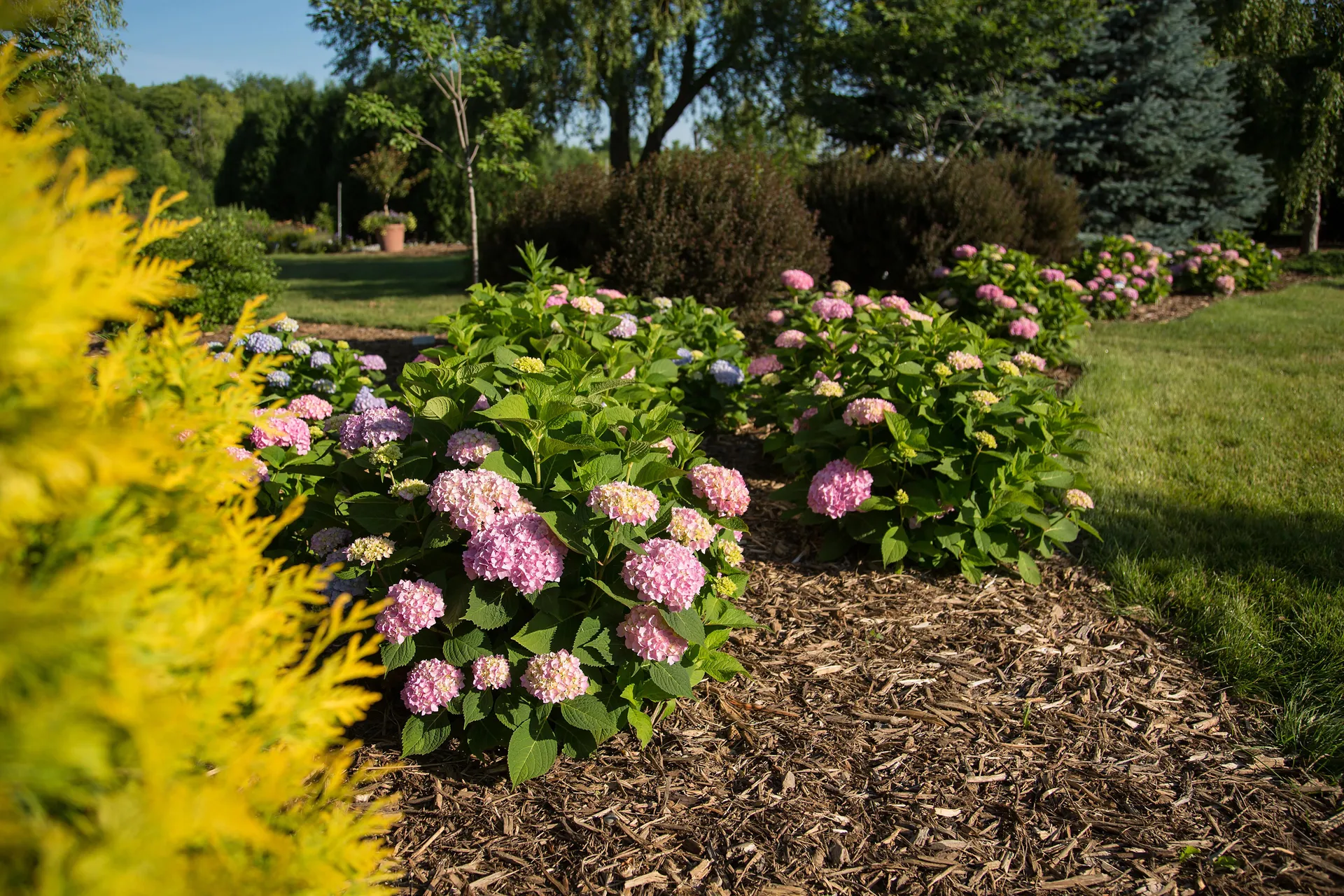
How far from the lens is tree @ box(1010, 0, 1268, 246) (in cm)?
1331

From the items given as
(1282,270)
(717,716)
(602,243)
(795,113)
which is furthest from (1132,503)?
(1282,270)

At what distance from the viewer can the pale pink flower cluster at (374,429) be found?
2.38 meters

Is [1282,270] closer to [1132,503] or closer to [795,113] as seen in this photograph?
[795,113]

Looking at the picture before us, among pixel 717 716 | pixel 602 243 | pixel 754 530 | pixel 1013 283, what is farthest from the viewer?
pixel 602 243

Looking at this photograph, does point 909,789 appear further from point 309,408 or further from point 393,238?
point 393,238

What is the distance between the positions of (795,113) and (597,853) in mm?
15156

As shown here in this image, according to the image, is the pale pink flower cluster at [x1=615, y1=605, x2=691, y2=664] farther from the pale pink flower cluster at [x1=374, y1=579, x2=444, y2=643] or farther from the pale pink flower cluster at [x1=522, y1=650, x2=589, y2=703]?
the pale pink flower cluster at [x1=374, y1=579, x2=444, y2=643]

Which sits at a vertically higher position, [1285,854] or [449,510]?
[449,510]

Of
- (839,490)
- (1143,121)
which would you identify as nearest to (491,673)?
(839,490)

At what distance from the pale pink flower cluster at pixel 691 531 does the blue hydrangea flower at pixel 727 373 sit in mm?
2463

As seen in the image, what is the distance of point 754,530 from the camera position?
371cm

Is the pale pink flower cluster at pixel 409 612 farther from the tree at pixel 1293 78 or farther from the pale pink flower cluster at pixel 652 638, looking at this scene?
the tree at pixel 1293 78

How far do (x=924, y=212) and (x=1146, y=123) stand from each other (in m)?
7.13

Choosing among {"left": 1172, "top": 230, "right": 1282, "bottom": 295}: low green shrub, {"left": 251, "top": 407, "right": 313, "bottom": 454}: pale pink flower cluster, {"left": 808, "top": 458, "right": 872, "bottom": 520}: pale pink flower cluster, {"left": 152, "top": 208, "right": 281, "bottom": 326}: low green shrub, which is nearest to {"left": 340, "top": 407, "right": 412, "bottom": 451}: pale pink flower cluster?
A: {"left": 251, "top": 407, "right": 313, "bottom": 454}: pale pink flower cluster
